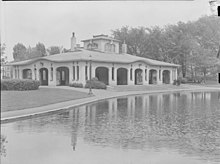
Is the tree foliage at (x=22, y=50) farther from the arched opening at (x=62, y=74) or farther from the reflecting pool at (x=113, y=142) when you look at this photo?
the arched opening at (x=62, y=74)

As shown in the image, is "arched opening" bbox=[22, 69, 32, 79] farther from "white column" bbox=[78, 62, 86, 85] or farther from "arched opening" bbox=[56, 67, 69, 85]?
"white column" bbox=[78, 62, 86, 85]

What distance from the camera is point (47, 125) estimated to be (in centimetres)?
838

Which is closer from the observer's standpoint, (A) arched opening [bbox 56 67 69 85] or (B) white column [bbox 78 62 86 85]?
(A) arched opening [bbox 56 67 69 85]

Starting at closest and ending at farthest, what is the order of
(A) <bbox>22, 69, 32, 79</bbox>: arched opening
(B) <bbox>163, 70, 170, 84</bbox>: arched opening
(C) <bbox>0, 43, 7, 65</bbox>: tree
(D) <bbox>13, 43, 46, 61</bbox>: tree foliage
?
(C) <bbox>0, 43, 7, 65</bbox>: tree → (D) <bbox>13, 43, 46, 61</bbox>: tree foliage → (A) <bbox>22, 69, 32, 79</bbox>: arched opening → (B) <bbox>163, 70, 170, 84</bbox>: arched opening

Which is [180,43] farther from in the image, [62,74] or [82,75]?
[82,75]

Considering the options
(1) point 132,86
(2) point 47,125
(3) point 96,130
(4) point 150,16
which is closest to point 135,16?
(4) point 150,16

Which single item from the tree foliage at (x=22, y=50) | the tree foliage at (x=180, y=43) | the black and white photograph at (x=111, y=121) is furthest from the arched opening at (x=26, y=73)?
the tree foliage at (x=22, y=50)

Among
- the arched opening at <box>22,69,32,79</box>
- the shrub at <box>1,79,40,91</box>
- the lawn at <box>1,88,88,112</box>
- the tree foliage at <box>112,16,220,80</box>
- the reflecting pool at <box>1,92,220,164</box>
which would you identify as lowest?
the reflecting pool at <box>1,92,220,164</box>

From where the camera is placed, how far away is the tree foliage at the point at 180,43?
4406 millimetres

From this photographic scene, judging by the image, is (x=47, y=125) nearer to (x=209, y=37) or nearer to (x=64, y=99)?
(x=209, y=37)

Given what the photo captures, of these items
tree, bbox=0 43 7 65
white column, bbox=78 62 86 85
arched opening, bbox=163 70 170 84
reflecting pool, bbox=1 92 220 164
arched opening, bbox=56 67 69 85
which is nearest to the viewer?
tree, bbox=0 43 7 65

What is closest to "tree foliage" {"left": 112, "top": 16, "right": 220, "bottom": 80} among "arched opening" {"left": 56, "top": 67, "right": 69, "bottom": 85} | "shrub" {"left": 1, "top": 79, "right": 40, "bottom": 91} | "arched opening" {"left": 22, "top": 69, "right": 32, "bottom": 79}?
"shrub" {"left": 1, "top": 79, "right": 40, "bottom": 91}

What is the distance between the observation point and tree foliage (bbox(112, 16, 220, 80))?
14.5 feet

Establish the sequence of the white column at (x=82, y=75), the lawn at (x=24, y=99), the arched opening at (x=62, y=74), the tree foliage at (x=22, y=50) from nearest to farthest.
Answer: the lawn at (x=24, y=99), the tree foliage at (x=22, y=50), the arched opening at (x=62, y=74), the white column at (x=82, y=75)
